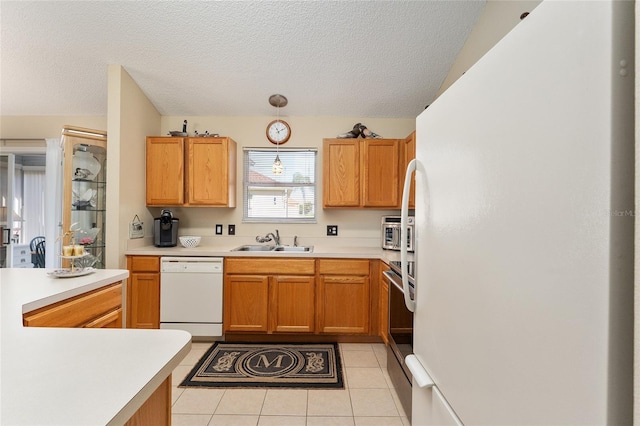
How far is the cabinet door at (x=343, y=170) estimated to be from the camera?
3213 mm

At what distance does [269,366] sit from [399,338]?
115 cm

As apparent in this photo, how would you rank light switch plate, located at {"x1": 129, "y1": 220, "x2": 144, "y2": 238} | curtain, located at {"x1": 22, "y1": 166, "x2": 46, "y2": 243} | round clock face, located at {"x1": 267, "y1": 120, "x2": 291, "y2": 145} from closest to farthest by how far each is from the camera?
1. light switch plate, located at {"x1": 129, "y1": 220, "x2": 144, "y2": 238}
2. round clock face, located at {"x1": 267, "y1": 120, "x2": 291, "y2": 145}
3. curtain, located at {"x1": 22, "y1": 166, "x2": 46, "y2": 243}

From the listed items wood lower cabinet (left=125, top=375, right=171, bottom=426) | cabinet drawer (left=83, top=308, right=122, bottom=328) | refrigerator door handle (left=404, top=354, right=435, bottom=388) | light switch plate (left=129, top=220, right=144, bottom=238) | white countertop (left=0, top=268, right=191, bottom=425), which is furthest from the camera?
light switch plate (left=129, top=220, right=144, bottom=238)

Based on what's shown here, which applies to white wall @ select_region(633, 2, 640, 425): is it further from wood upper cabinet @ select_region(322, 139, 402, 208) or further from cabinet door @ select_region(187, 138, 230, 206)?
cabinet door @ select_region(187, 138, 230, 206)

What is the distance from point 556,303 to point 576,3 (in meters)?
0.46

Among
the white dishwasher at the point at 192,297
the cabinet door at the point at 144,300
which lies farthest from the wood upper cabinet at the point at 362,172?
the cabinet door at the point at 144,300

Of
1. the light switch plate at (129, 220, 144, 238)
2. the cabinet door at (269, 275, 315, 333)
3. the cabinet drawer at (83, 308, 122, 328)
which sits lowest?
the cabinet door at (269, 275, 315, 333)

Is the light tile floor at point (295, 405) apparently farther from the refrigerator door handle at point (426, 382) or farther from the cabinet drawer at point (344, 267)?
the refrigerator door handle at point (426, 382)

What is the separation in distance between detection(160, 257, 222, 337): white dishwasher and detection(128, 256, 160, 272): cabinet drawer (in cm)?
7

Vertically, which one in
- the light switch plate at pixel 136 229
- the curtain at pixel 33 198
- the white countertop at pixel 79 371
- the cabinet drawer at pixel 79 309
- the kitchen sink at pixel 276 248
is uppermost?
the curtain at pixel 33 198

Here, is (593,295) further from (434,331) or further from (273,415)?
(273,415)

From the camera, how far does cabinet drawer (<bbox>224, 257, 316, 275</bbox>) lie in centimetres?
288

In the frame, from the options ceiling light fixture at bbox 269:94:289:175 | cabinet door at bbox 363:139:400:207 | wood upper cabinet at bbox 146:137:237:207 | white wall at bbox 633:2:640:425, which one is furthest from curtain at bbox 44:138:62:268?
white wall at bbox 633:2:640:425

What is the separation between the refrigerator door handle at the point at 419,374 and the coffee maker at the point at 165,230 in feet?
9.45
